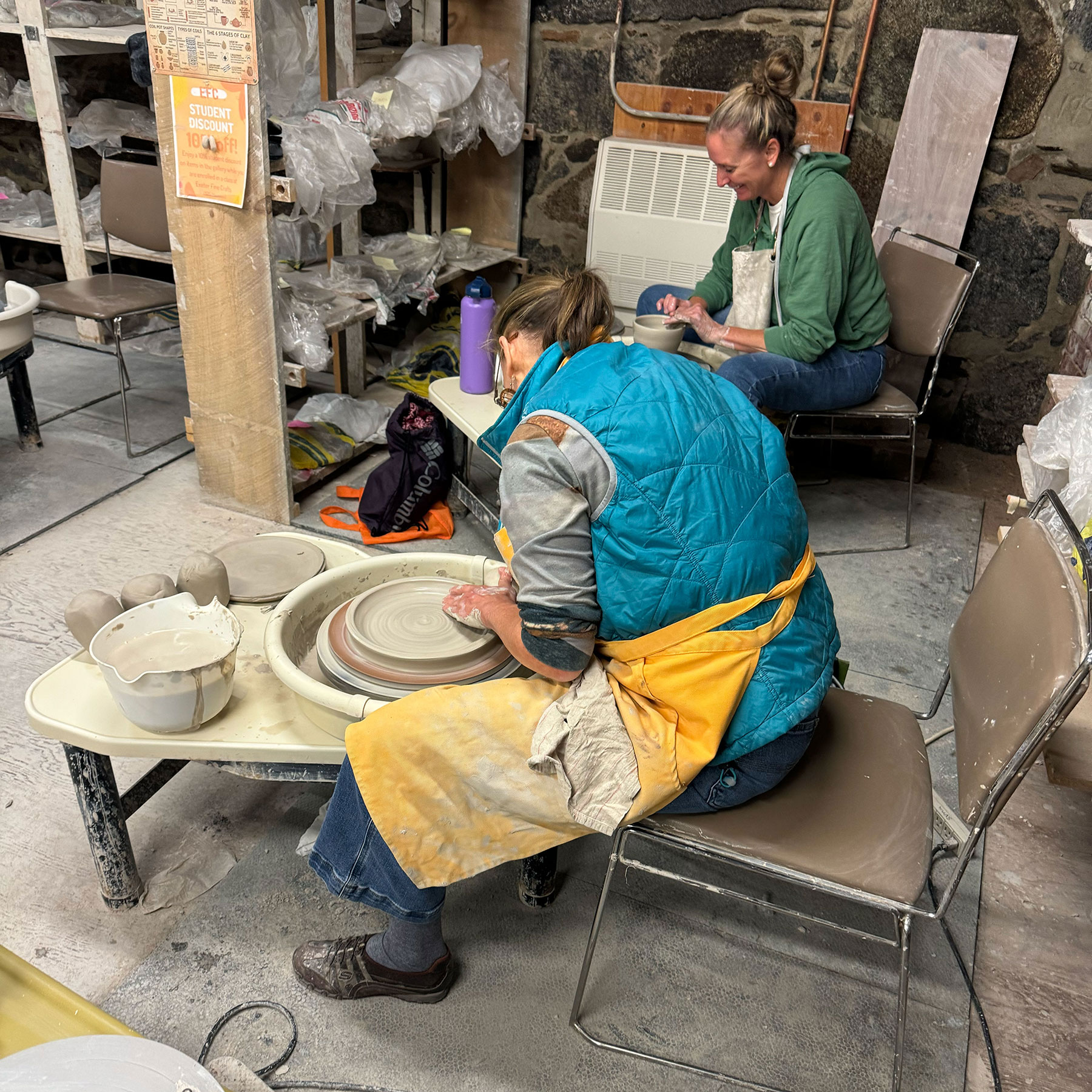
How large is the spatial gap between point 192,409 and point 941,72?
2825mm

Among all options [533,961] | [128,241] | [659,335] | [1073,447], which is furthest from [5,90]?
[1073,447]

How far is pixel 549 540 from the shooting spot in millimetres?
1193

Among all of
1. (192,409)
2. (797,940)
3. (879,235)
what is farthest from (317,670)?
(879,235)

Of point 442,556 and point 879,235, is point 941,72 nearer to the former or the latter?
point 879,235

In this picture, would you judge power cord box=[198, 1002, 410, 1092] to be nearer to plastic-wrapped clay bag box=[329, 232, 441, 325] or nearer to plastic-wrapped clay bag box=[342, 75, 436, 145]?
plastic-wrapped clay bag box=[329, 232, 441, 325]

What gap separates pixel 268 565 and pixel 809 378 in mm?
1698

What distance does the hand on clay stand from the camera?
1479 millimetres

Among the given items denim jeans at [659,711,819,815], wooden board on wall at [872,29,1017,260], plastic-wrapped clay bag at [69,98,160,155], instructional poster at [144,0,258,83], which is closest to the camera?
denim jeans at [659,711,819,815]

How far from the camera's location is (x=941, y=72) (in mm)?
3156

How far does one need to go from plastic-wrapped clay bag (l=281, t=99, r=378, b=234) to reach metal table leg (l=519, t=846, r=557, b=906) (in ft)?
6.14

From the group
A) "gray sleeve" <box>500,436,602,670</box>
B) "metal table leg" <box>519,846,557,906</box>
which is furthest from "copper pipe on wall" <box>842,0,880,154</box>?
"metal table leg" <box>519,846,557,906</box>

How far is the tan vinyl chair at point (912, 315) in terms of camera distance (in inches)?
109

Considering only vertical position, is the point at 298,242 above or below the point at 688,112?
below

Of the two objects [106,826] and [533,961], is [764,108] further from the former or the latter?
[106,826]
